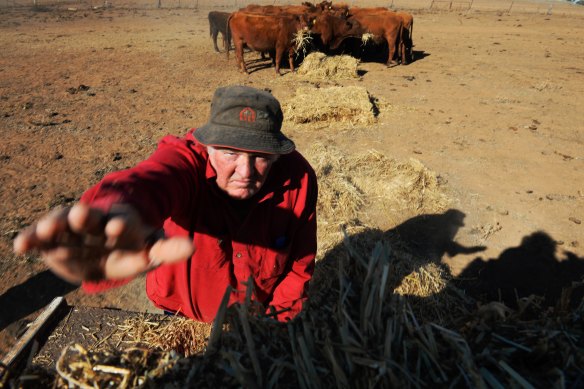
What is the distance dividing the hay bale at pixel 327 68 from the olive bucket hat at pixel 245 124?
10949 millimetres

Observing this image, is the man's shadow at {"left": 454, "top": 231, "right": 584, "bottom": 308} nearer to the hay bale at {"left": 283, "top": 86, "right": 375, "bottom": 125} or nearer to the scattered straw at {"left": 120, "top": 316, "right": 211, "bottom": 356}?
the scattered straw at {"left": 120, "top": 316, "right": 211, "bottom": 356}

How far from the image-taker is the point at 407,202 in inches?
225

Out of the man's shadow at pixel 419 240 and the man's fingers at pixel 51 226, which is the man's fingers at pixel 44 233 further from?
the man's shadow at pixel 419 240

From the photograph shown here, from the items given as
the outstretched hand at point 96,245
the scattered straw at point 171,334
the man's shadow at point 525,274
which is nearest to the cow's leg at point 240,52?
the man's shadow at point 525,274

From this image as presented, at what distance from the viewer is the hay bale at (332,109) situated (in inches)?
332

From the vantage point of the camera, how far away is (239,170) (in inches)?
78.2

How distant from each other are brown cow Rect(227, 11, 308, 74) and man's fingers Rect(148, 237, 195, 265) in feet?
40.9

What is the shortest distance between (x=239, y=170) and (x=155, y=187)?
0.51 metres

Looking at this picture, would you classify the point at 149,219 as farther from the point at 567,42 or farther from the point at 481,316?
the point at 567,42

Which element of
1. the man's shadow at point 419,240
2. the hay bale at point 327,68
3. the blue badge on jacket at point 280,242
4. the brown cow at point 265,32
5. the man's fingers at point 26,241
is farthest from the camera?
the brown cow at point 265,32

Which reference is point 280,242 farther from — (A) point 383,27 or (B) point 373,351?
(A) point 383,27

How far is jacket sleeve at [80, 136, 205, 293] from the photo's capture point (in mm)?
1301

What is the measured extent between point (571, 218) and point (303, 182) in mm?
5376

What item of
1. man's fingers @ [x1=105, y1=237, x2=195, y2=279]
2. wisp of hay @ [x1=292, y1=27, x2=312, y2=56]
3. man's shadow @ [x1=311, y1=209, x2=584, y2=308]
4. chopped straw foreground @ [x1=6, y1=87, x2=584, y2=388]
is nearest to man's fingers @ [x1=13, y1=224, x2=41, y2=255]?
Answer: man's fingers @ [x1=105, y1=237, x2=195, y2=279]
